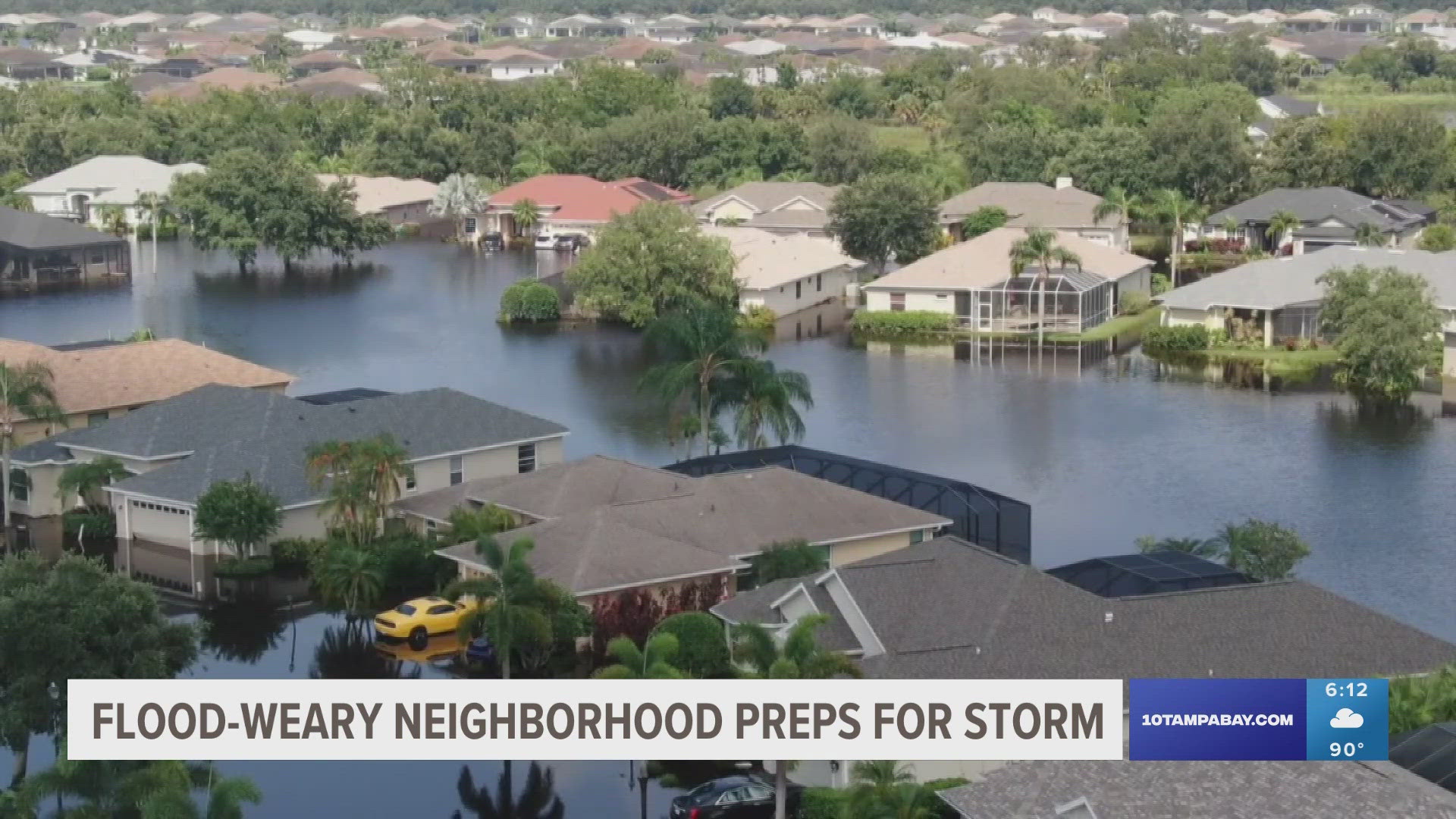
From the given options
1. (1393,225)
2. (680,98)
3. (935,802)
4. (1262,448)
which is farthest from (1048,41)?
(935,802)

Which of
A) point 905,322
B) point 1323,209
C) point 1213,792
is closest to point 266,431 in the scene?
point 1213,792

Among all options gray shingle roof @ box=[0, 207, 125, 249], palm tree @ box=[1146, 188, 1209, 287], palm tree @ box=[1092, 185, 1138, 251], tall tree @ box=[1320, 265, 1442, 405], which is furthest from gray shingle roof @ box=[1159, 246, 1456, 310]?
gray shingle roof @ box=[0, 207, 125, 249]

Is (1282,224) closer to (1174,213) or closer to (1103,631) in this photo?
(1174,213)

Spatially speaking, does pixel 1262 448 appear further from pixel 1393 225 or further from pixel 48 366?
pixel 1393 225

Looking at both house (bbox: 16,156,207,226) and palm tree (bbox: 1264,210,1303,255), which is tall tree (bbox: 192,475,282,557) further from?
house (bbox: 16,156,207,226)

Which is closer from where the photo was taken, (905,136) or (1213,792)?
(1213,792)

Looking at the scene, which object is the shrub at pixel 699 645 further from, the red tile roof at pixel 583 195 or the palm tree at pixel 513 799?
the red tile roof at pixel 583 195

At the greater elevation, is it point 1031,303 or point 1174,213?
point 1174,213
